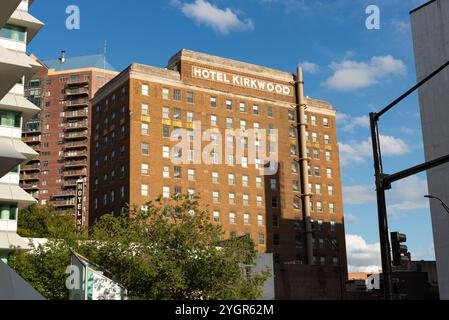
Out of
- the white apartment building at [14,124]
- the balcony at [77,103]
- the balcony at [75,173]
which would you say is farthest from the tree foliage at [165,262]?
the balcony at [77,103]

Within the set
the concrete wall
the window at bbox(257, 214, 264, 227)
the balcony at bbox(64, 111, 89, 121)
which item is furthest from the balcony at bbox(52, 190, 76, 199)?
the concrete wall

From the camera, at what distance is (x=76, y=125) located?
525ft

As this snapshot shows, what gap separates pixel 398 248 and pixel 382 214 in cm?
97

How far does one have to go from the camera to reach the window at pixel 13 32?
46.6 meters

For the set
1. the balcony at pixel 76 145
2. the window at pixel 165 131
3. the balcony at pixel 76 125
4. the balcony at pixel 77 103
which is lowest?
the window at pixel 165 131

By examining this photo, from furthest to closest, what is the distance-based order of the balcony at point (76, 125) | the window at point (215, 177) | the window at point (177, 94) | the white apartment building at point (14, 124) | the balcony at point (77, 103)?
the balcony at point (77, 103) → the balcony at point (76, 125) → the window at point (177, 94) → the window at point (215, 177) → the white apartment building at point (14, 124)

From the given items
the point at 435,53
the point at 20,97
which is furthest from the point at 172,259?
the point at 435,53

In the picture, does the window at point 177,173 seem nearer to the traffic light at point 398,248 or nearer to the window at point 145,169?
the window at point 145,169

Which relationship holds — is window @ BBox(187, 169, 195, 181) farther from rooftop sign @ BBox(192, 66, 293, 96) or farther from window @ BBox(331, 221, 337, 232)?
window @ BBox(331, 221, 337, 232)

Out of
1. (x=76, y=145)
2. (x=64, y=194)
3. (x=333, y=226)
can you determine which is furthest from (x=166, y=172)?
(x=76, y=145)

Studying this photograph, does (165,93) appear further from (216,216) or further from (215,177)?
(216,216)

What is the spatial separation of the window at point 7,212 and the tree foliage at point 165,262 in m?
7.40
